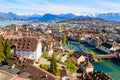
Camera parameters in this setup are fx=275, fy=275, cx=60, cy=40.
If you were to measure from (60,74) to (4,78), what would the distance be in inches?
684

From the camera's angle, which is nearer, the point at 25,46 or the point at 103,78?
the point at 103,78

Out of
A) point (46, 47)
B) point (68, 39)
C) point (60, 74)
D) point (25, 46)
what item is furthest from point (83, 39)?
point (60, 74)

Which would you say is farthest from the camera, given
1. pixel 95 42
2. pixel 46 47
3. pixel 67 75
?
pixel 95 42

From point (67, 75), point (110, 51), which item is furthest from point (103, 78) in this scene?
point (110, 51)

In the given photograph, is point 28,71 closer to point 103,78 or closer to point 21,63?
point 21,63

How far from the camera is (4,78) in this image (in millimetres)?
14633

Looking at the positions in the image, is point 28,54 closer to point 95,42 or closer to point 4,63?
point 4,63

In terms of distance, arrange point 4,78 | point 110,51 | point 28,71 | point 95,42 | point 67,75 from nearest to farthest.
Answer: point 4,78 → point 28,71 → point 67,75 → point 110,51 → point 95,42

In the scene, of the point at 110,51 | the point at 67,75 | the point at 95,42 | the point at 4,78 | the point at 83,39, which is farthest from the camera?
the point at 83,39

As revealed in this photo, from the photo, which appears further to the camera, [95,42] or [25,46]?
[95,42]

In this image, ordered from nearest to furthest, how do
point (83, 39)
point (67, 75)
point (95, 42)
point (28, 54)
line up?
point (67, 75) < point (28, 54) < point (95, 42) < point (83, 39)

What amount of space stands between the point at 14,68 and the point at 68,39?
2642 inches

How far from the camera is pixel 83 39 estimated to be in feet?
299

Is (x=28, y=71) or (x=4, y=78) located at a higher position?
(x=4, y=78)
